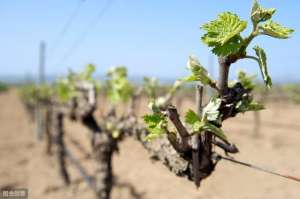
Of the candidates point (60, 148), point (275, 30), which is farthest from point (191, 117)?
point (60, 148)

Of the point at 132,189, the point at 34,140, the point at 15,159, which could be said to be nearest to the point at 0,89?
the point at 34,140

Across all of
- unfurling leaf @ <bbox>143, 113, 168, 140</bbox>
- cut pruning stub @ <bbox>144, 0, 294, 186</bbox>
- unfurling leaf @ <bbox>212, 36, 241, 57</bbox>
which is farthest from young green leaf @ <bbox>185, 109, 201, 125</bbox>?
unfurling leaf @ <bbox>212, 36, 241, 57</bbox>

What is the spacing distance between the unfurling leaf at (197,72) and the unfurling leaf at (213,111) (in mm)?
80

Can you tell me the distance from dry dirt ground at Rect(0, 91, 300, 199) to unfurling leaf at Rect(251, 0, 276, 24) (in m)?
1.81

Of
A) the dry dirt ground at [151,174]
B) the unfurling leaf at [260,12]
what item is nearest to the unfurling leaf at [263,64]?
the unfurling leaf at [260,12]

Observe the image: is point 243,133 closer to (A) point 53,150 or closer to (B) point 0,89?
(A) point 53,150

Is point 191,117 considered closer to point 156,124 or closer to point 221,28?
point 156,124

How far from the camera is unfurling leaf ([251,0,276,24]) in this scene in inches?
55.5

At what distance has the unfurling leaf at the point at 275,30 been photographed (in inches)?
55.1

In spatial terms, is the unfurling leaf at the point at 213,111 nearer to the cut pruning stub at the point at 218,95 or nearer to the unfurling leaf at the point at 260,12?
the cut pruning stub at the point at 218,95

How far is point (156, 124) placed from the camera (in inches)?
70.6

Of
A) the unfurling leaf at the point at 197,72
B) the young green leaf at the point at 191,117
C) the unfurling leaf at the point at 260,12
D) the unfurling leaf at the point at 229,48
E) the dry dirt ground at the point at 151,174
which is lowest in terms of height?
the dry dirt ground at the point at 151,174

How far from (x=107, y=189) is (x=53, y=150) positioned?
22.6 ft

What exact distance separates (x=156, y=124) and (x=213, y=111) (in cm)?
24
